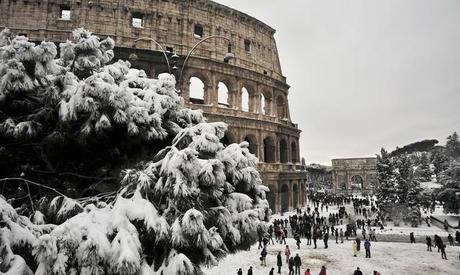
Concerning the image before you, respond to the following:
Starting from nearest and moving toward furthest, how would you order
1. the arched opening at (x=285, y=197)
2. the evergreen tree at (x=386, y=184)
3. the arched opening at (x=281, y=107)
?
the evergreen tree at (x=386, y=184) < the arched opening at (x=285, y=197) < the arched opening at (x=281, y=107)

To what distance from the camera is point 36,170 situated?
6.41 m

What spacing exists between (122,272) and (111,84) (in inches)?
146

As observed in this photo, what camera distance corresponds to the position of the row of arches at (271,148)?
89.6 ft

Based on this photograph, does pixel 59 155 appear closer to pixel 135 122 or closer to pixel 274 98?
pixel 135 122

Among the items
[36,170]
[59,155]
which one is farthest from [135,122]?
[36,170]

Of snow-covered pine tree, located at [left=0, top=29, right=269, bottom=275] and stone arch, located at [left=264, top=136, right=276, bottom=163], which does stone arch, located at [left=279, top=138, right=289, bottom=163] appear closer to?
stone arch, located at [left=264, top=136, right=276, bottom=163]

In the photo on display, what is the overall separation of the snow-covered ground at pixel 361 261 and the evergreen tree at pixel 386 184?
1208 cm

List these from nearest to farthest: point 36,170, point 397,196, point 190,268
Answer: point 190,268, point 36,170, point 397,196

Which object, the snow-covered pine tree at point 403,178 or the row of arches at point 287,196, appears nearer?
the row of arches at point 287,196

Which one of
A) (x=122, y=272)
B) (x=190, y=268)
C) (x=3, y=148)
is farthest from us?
(x=3, y=148)

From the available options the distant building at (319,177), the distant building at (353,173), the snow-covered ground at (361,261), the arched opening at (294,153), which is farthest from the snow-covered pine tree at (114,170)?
the distant building at (319,177)

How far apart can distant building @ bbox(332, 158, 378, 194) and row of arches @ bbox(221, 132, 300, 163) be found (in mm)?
38359

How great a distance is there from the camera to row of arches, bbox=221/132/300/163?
2731 centimetres

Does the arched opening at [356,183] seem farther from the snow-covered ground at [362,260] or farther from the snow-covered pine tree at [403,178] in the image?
the snow-covered ground at [362,260]
